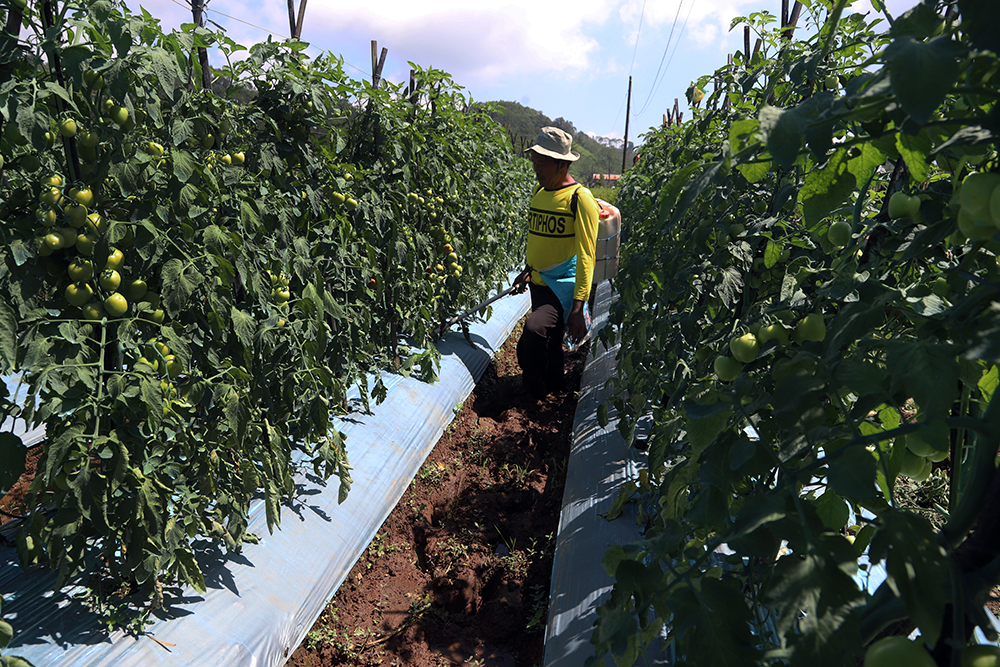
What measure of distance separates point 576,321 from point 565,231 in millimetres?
651

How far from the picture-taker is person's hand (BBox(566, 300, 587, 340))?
158 inches

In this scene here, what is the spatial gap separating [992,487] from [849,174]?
14.4 inches

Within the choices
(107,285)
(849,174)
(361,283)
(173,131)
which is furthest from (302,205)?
(849,174)

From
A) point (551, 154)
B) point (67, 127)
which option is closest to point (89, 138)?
point (67, 127)

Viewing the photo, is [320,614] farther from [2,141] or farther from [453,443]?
[2,141]

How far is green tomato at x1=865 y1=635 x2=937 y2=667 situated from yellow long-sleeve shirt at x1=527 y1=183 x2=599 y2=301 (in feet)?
11.4

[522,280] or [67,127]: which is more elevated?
[67,127]

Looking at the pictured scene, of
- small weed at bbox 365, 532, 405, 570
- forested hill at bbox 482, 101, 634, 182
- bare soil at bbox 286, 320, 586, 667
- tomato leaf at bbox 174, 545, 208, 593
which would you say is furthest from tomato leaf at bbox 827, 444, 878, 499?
forested hill at bbox 482, 101, 634, 182

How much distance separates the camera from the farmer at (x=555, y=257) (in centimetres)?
384

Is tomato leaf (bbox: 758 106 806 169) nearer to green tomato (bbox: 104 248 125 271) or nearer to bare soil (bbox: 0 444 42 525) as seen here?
green tomato (bbox: 104 248 125 271)

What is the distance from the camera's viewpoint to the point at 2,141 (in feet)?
3.97

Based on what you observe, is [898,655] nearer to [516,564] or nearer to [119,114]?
[119,114]

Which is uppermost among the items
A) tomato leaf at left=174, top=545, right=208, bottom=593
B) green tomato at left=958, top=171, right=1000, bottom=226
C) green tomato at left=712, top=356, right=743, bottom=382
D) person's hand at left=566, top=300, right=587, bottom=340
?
green tomato at left=958, top=171, right=1000, bottom=226

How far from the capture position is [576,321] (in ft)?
13.4
